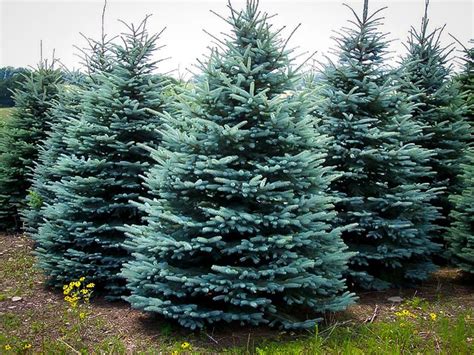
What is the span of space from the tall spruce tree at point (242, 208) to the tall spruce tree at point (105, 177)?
3.68 feet

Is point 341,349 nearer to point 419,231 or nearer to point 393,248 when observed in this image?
point 393,248

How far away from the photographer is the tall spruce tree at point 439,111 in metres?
7.62

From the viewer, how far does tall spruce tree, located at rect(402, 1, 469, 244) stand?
7.62m

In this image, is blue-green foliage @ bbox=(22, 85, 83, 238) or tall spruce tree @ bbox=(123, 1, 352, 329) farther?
blue-green foliage @ bbox=(22, 85, 83, 238)

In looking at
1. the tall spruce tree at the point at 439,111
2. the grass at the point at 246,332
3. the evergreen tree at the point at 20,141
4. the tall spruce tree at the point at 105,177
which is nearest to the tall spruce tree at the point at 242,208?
the grass at the point at 246,332

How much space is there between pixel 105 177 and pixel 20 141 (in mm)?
4514

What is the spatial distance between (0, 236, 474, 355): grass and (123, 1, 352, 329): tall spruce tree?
22 centimetres

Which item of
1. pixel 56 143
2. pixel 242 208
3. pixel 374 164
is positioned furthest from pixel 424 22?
pixel 56 143

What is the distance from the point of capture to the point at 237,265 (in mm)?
4871

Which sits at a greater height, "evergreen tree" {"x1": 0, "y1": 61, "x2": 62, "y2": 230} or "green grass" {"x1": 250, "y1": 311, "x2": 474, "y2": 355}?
"evergreen tree" {"x1": 0, "y1": 61, "x2": 62, "y2": 230}

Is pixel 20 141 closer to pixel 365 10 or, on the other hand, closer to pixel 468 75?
pixel 365 10

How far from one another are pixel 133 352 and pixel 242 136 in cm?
233

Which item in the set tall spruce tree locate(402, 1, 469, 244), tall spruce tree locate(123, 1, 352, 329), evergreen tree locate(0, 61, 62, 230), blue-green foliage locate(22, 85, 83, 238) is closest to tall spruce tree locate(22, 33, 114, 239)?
blue-green foliage locate(22, 85, 83, 238)

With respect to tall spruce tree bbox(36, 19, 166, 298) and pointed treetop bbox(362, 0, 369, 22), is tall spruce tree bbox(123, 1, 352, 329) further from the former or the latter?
pointed treetop bbox(362, 0, 369, 22)
